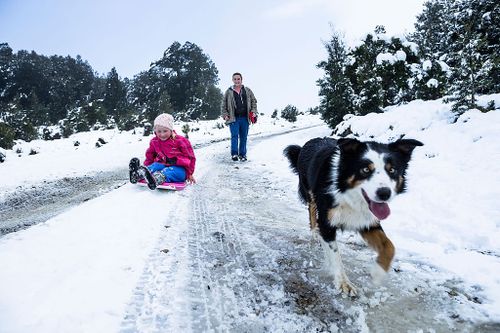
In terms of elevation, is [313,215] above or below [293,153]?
below

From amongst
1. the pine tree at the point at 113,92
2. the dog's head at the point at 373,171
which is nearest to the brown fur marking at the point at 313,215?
the dog's head at the point at 373,171

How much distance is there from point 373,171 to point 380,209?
0.98 feet

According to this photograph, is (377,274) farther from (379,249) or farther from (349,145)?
(349,145)

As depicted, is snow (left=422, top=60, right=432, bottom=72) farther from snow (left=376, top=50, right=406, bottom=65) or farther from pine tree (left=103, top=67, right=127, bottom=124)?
pine tree (left=103, top=67, right=127, bottom=124)

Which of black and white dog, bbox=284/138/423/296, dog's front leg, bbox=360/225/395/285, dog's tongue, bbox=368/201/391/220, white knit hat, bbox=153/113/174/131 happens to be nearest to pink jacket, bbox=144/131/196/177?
white knit hat, bbox=153/113/174/131

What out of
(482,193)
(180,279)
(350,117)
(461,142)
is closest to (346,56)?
(350,117)

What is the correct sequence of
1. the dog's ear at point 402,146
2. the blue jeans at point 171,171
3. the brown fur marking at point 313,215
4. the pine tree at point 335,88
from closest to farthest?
the dog's ear at point 402,146 → the brown fur marking at point 313,215 → the blue jeans at point 171,171 → the pine tree at point 335,88

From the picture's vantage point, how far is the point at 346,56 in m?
12.7

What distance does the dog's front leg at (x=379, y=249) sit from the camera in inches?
101

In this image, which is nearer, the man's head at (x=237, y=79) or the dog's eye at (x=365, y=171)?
the dog's eye at (x=365, y=171)

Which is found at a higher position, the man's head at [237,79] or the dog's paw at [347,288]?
the man's head at [237,79]

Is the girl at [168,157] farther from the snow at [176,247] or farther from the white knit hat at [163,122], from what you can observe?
the snow at [176,247]

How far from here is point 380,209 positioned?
2656 mm

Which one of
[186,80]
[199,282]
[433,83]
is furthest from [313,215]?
[186,80]
